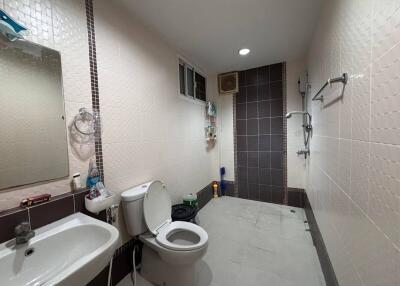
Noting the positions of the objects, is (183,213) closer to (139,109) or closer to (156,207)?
(156,207)

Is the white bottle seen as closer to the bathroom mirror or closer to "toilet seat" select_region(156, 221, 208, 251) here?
the bathroom mirror

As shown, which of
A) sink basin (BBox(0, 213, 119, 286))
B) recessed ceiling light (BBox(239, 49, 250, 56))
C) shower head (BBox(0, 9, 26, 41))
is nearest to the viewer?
sink basin (BBox(0, 213, 119, 286))

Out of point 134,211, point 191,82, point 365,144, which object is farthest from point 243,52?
point 134,211

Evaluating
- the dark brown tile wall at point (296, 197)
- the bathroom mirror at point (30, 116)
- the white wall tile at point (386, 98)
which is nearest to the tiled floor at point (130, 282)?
the bathroom mirror at point (30, 116)

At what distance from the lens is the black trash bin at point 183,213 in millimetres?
1817

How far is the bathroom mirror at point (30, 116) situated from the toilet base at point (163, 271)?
39.5 inches

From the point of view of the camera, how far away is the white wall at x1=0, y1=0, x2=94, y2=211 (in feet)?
3.04

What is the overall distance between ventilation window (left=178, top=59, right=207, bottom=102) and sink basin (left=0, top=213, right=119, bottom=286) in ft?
6.07

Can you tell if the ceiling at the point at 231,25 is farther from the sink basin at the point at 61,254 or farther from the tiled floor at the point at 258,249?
the tiled floor at the point at 258,249

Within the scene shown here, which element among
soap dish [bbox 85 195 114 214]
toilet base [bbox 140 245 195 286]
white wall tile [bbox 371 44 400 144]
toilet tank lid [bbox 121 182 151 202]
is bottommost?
toilet base [bbox 140 245 195 286]

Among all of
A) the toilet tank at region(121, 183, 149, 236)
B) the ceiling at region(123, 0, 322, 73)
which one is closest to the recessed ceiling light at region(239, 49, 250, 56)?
the ceiling at region(123, 0, 322, 73)

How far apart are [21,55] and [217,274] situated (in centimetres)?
210

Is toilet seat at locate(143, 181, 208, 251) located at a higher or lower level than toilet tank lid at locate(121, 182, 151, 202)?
lower

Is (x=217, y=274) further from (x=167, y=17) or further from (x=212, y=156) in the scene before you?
(x=167, y=17)
